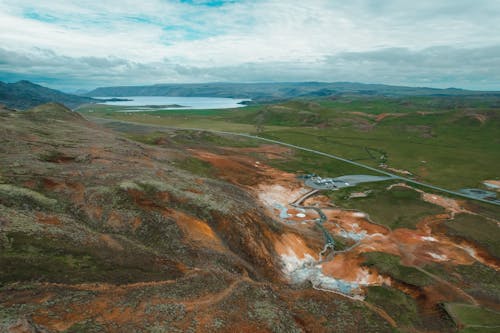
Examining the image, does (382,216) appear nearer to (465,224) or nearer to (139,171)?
(465,224)

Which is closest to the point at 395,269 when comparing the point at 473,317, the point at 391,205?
the point at 473,317

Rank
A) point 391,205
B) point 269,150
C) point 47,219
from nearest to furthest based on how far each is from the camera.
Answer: point 47,219, point 391,205, point 269,150

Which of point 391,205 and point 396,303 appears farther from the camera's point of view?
point 391,205

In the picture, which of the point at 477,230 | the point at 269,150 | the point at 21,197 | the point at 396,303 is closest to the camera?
the point at 396,303

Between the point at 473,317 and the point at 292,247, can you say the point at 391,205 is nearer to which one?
the point at 292,247

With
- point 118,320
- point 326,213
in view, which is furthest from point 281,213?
point 118,320

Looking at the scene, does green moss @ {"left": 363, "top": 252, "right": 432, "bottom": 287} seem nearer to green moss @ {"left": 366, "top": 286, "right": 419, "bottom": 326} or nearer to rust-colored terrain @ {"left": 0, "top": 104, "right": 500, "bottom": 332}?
rust-colored terrain @ {"left": 0, "top": 104, "right": 500, "bottom": 332}

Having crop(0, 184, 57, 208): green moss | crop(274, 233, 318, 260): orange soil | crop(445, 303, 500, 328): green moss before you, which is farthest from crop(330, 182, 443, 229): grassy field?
crop(0, 184, 57, 208): green moss

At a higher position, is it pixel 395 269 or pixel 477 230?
pixel 395 269

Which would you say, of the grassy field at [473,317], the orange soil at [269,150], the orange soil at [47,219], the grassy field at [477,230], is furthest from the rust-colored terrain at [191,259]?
the orange soil at [269,150]

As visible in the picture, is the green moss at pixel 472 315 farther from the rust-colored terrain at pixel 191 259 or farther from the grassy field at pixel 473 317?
the rust-colored terrain at pixel 191 259
